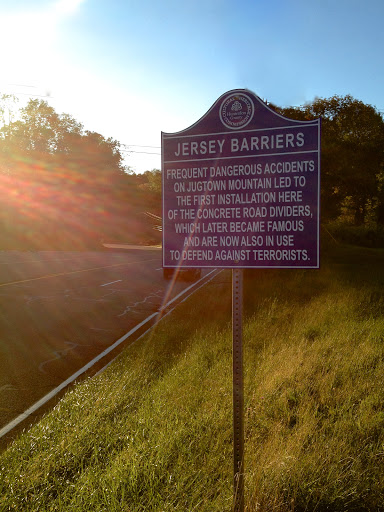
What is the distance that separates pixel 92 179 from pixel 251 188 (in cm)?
6172

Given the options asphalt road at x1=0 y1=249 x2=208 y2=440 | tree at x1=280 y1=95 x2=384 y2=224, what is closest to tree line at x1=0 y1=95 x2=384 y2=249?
tree at x1=280 y1=95 x2=384 y2=224

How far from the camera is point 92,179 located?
6419cm

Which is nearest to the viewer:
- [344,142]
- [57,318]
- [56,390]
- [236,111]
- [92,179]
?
[236,111]

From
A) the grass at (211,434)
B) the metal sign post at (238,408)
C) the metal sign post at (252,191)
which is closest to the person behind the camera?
the metal sign post at (238,408)

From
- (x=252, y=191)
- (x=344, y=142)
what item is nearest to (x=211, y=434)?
(x=252, y=191)

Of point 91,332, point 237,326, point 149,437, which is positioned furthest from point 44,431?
point 91,332

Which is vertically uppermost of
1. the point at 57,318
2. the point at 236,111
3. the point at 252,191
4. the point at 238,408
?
the point at 236,111

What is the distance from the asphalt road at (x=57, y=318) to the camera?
7.87 m

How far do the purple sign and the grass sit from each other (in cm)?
167

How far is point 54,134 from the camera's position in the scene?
70.9 m

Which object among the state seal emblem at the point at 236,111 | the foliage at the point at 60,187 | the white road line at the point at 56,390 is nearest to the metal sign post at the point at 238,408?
the state seal emblem at the point at 236,111

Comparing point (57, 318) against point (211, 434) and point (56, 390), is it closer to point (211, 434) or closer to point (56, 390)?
point (56, 390)

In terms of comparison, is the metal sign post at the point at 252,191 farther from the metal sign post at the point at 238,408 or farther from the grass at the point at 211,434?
the grass at the point at 211,434

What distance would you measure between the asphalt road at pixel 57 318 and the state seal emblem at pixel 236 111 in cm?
423
